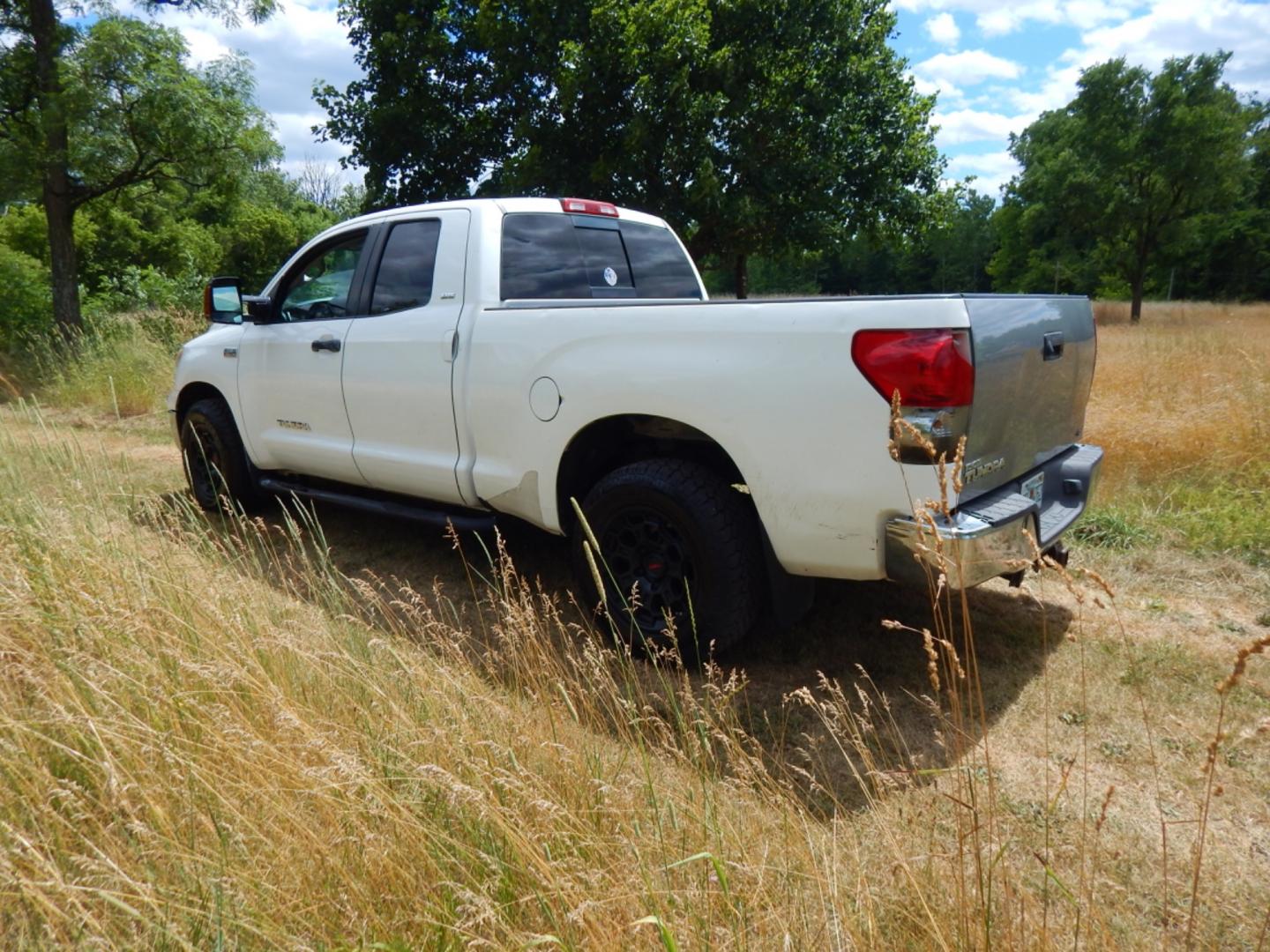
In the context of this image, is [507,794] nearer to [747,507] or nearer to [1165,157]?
[747,507]

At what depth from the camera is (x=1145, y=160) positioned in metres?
32.8

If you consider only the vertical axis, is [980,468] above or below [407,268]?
below

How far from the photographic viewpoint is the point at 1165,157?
107 feet

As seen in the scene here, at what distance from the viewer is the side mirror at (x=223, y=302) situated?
18.0 feet

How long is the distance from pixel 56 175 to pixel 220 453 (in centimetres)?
1119

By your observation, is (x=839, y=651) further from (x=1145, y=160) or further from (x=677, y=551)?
(x=1145, y=160)

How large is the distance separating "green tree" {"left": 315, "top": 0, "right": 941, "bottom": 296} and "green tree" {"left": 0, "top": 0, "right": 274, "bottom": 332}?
6.08 m

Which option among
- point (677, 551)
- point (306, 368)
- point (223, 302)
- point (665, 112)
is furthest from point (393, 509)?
point (665, 112)

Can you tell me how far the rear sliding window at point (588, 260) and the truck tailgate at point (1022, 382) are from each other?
2236 mm

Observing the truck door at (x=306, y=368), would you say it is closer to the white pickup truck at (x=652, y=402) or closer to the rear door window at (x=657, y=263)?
the white pickup truck at (x=652, y=402)

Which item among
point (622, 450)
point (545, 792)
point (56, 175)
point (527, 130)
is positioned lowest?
point (545, 792)

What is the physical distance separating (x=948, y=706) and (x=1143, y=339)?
1206cm

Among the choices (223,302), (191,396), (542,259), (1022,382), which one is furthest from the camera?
(191,396)

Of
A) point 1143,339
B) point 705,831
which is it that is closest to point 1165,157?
point 1143,339
